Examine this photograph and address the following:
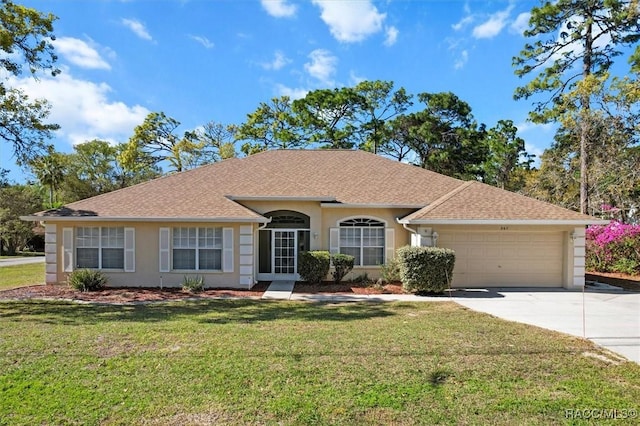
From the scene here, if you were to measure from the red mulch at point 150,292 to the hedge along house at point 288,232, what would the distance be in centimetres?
60

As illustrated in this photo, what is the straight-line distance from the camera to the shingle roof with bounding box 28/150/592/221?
13867 mm

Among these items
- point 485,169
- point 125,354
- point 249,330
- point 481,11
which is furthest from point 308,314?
point 485,169

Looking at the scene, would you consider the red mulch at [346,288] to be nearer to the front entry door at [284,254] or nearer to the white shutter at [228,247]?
the front entry door at [284,254]

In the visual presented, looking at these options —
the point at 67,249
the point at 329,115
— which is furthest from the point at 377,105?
the point at 67,249

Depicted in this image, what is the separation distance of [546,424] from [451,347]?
8.28 ft

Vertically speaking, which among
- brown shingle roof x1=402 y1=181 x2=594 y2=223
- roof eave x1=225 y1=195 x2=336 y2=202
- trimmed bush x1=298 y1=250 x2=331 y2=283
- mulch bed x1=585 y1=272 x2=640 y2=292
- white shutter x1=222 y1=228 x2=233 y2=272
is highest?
roof eave x1=225 y1=195 x2=336 y2=202

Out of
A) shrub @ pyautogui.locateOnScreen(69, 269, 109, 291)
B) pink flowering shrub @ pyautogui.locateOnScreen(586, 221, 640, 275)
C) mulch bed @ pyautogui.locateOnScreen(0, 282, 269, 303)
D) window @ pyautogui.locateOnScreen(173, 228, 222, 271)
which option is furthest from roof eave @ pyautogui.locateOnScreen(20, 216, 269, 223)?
pink flowering shrub @ pyautogui.locateOnScreen(586, 221, 640, 275)

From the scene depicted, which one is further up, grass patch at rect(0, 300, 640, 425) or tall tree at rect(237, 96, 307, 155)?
tall tree at rect(237, 96, 307, 155)

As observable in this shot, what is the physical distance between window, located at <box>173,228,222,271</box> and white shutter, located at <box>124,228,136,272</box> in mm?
1442

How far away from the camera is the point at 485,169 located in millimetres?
33781

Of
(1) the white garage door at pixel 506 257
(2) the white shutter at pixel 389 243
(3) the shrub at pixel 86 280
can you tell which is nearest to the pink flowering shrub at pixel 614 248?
(1) the white garage door at pixel 506 257

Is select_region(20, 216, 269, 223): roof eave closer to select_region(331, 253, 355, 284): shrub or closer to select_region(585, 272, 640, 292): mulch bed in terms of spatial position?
select_region(331, 253, 355, 284): shrub

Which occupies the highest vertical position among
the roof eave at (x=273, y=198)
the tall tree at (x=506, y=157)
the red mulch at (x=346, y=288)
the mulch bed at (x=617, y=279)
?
the tall tree at (x=506, y=157)

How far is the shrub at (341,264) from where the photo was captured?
14.2 m
